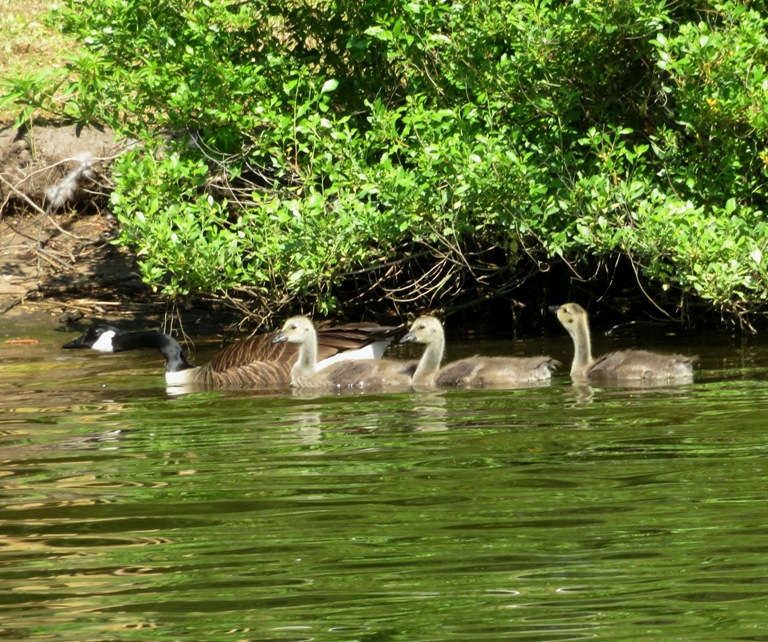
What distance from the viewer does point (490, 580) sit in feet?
16.3

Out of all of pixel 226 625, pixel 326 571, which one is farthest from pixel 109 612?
pixel 326 571

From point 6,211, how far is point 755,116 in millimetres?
11365

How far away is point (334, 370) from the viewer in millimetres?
11898

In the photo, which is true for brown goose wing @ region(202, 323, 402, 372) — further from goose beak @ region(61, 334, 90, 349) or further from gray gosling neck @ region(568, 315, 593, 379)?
gray gosling neck @ region(568, 315, 593, 379)

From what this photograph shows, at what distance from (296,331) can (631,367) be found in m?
3.22

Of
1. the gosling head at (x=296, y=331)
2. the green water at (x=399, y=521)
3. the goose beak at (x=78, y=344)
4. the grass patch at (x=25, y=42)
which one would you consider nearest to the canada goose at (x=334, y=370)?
the gosling head at (x=296, y=331)

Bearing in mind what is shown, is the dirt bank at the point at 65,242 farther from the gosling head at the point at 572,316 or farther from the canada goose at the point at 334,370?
the gosling head at the point at 572,316

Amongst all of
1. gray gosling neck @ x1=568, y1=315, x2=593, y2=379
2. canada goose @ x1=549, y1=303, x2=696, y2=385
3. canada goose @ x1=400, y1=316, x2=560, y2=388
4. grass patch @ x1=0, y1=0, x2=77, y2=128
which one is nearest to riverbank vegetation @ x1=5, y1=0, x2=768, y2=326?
gray gosling neck @ x1=568, y1=315, x2=593, y2=379

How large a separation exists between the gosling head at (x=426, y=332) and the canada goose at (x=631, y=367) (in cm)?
123

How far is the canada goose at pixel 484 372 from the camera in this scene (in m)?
10.8

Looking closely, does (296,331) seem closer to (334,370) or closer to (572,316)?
(334,370)

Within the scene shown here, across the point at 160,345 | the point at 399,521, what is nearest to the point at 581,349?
the point at 160,345

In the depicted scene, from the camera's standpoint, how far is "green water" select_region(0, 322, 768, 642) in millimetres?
4594

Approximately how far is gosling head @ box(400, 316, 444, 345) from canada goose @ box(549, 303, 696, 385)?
4.03 feet
